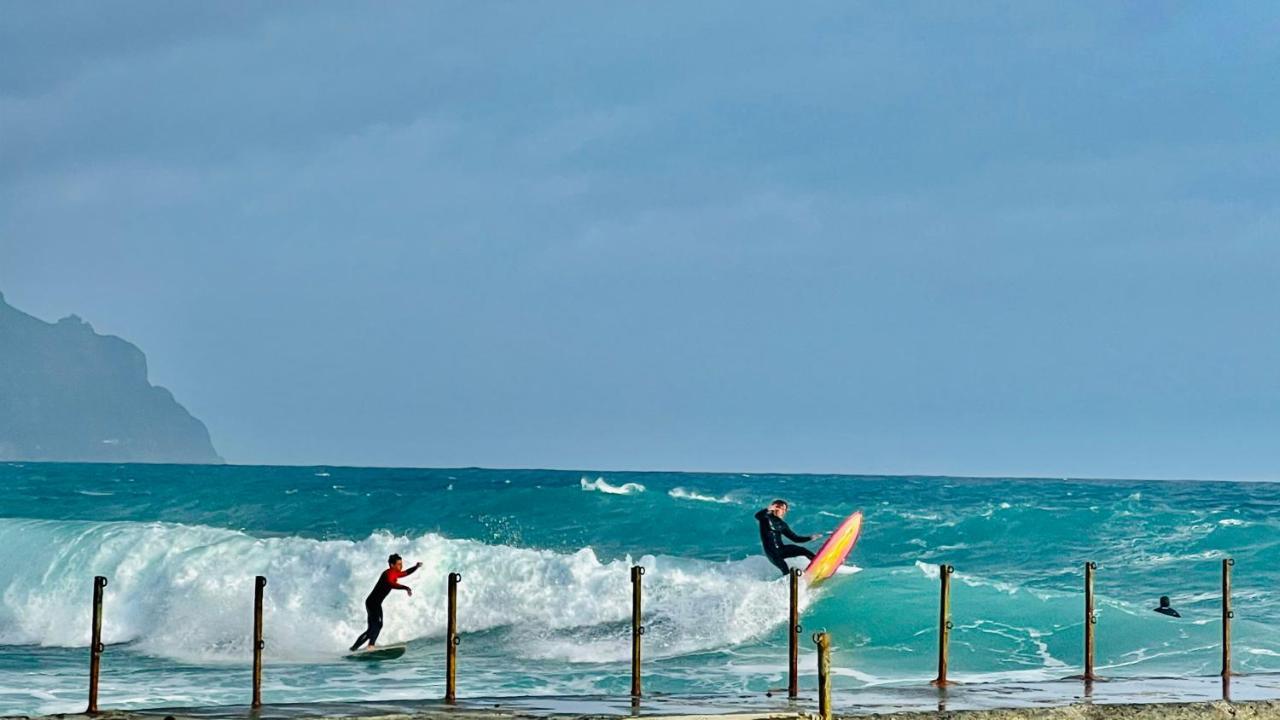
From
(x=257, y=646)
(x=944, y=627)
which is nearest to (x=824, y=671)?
(x=944, y=627)

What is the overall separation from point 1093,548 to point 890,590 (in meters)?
11.4

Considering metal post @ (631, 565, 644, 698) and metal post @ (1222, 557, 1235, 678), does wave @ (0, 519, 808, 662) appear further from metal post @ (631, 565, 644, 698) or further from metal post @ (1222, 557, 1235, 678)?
metal post @ (631, 565, 644, 698)

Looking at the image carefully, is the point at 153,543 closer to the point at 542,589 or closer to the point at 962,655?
the point at 542,589

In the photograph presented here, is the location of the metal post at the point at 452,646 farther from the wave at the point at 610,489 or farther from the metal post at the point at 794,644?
the wave at the point at 610,489

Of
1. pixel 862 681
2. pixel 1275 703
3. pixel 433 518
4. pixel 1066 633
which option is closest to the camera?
pixel 1275 703

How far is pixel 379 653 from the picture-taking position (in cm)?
2089

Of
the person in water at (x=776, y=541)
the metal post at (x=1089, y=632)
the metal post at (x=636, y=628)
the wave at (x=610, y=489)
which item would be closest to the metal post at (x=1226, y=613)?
the metal post at (x=1089, y=632)

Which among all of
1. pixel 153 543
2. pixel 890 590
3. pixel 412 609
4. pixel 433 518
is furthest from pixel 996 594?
pixel 433 518

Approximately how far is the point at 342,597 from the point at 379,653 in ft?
17.2

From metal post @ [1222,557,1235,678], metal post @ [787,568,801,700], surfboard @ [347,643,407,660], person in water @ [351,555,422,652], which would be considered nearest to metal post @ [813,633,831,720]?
metal post @ [787,568,801,700]

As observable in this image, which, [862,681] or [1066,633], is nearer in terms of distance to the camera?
[862,681]

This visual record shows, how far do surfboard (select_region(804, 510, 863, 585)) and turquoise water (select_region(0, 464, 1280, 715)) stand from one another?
13.4 inches

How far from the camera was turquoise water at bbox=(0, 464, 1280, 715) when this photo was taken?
61.2 feet

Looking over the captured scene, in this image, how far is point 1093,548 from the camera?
35.4 meters
